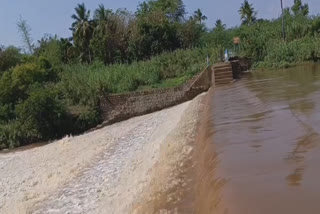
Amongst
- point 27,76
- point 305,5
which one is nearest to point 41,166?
point 27,76

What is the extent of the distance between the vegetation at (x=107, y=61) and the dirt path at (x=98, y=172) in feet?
12.4

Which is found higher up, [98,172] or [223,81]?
[223,81]

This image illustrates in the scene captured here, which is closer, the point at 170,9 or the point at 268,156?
the point at 268,156

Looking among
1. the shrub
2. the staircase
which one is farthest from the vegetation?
the staircase

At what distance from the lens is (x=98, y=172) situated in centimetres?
991

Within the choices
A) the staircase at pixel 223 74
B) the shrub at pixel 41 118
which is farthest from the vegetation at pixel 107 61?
the staircase at pixel 223 74

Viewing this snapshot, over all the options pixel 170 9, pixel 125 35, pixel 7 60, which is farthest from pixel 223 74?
pixel 170 9

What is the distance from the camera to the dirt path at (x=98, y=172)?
7.43m

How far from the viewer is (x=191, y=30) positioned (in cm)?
3322

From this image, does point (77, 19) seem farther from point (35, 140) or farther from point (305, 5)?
point (305, 5)

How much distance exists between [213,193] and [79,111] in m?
15.6

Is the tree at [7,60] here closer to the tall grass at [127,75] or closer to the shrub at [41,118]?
the tall grass at [127,75]

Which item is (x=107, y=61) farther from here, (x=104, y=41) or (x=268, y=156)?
(x=268, y=156)

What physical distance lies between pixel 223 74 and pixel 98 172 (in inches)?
335
